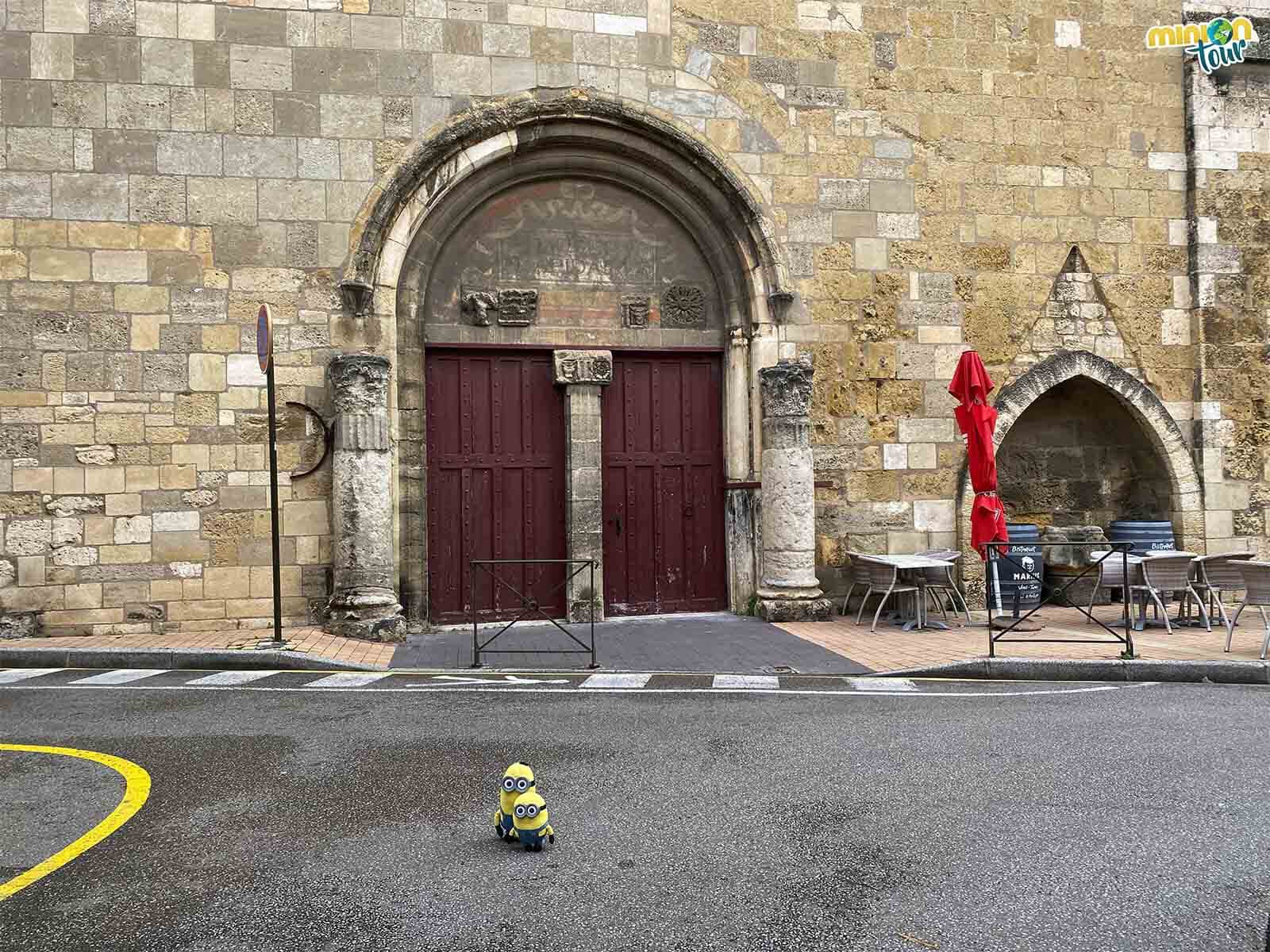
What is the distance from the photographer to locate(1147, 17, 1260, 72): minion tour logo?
10.7m

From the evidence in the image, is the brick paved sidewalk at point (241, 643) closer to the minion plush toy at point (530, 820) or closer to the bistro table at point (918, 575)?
the minion plush toy at point (530, 820)

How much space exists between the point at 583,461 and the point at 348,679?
3.59 meters

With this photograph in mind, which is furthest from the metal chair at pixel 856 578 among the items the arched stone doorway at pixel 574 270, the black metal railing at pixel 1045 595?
the black metal railing at pixel 1045 595

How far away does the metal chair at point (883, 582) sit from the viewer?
888cm

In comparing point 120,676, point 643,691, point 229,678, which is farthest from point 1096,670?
point 120,676

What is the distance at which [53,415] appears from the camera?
8.41m

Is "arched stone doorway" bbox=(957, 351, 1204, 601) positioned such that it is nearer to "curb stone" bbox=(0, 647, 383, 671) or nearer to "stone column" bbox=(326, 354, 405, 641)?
"stone column" bbox=(326, 354, 405, 641)

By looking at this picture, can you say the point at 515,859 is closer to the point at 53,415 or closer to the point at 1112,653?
the point at 1112,653

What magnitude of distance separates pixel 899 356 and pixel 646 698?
562 cm

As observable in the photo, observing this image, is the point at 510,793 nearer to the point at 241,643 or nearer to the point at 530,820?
the point at 530,820

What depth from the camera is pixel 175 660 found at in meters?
7.37

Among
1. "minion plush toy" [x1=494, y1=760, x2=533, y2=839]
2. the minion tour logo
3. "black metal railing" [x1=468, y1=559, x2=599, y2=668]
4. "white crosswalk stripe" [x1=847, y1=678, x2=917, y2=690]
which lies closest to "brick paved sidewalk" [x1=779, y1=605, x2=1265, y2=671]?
"white crosswalk stripe" [x1=847, y1=678, x2=917, y2=690]

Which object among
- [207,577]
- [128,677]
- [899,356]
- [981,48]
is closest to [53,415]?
[207,577]

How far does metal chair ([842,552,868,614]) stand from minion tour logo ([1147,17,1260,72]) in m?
6.86
